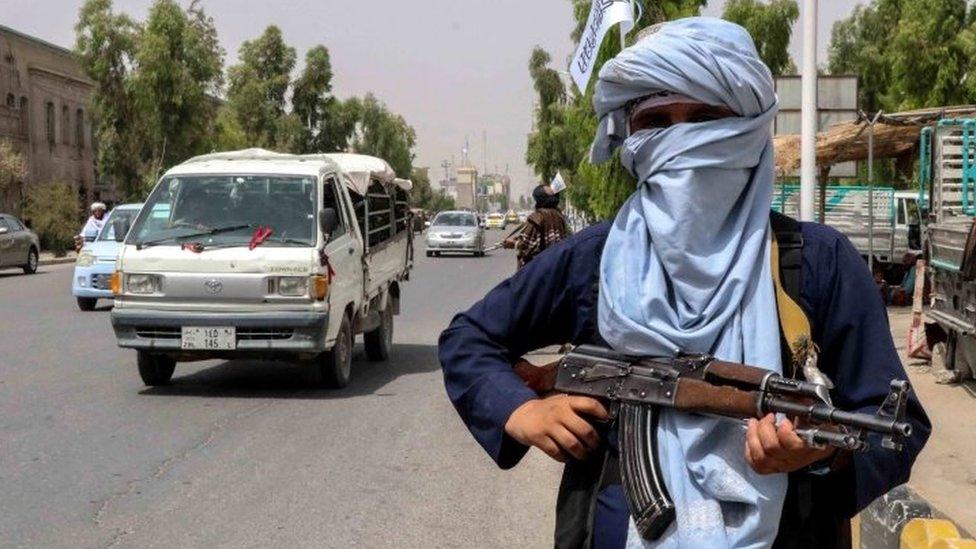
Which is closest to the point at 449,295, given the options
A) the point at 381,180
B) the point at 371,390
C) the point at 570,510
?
the point at 381,180

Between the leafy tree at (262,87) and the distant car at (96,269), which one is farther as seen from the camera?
the leafy tree at (262,87)

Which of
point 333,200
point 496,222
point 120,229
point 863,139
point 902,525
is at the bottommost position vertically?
point 496,222

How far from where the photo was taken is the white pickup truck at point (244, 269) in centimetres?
959

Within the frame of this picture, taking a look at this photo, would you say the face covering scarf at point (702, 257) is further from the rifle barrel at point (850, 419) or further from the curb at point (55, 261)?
the curb at point (55, 261)

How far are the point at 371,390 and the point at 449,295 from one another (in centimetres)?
1065

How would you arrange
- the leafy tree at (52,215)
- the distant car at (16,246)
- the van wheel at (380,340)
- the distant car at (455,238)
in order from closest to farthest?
1. the van wheel at (380,340)
2. the distant car at (16,246)
3. the distant car at (455,238)
4. the leafy tree at (52,215)

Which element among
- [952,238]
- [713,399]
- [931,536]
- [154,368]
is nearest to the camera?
[713,399]

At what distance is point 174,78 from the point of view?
145 ft

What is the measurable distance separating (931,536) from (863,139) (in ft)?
38.0

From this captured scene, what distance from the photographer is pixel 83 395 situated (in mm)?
9703

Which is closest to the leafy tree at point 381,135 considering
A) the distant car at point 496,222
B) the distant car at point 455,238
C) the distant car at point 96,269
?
the distant car at point 496,222

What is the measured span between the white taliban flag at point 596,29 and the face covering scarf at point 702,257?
365 inches

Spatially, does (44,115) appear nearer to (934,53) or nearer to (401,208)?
(934,53)

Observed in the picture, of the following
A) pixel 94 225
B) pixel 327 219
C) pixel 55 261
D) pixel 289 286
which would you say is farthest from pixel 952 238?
pixel 55 261
